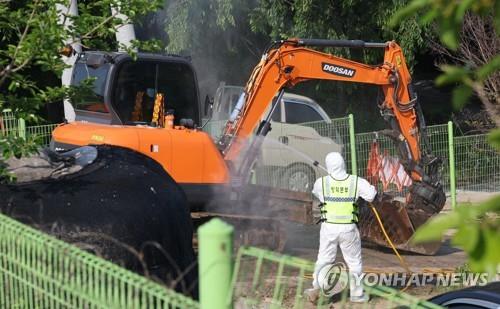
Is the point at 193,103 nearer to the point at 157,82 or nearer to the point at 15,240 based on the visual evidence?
the point at 157,82

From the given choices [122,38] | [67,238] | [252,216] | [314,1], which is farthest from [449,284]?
[314,1]

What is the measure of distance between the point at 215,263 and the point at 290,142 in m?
12.6

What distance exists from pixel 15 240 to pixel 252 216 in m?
7.21

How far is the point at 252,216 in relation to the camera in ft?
34.8

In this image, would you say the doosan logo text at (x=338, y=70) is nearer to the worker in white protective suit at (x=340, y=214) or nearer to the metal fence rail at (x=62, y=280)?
the worker in white protective suit at (x=340, y=214)

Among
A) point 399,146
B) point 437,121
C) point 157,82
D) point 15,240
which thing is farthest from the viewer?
point 437,121

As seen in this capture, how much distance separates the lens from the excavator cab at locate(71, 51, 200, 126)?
1022cm

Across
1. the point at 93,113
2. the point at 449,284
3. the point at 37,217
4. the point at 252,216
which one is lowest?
the point at 449,284

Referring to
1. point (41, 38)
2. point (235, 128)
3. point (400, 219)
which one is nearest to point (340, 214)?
point (400, 219)

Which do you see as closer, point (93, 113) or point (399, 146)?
point (93, 113)

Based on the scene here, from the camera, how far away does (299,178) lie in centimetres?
1369

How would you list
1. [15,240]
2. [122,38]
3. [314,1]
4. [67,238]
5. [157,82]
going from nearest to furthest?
[15,240] < [67,238] < [157,82] < [122,38] < [314,1]

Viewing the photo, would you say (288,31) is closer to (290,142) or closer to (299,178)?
(290,142)

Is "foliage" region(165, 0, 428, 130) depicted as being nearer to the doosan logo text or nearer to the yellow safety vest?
the doosan logo text
